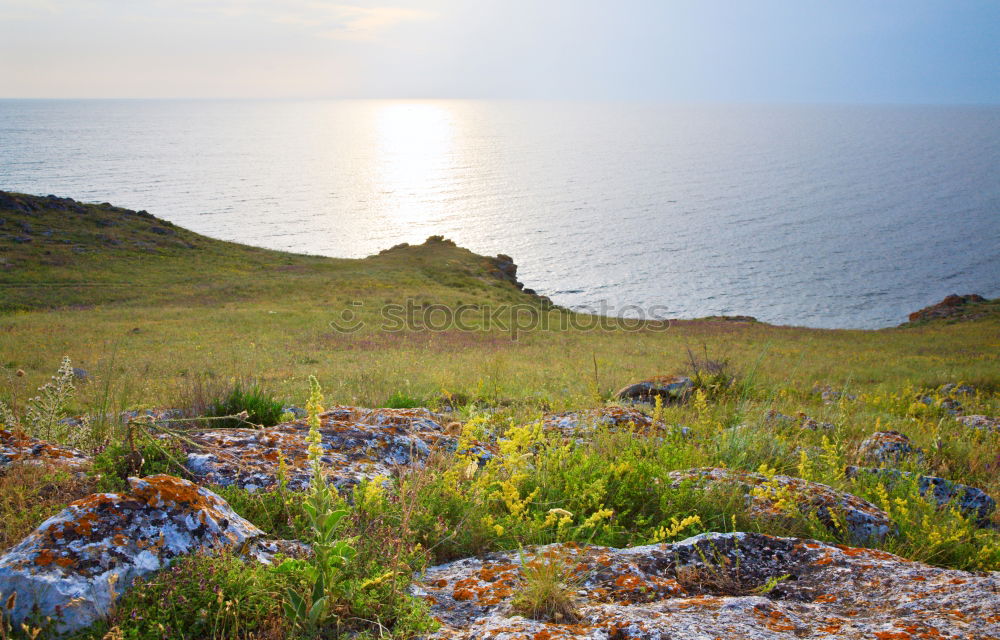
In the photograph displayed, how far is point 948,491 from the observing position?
4797 millimetres

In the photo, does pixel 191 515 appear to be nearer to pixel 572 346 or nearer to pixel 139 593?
pixel 139 593

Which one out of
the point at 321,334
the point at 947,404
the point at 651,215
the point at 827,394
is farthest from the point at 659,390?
the point at 651,215

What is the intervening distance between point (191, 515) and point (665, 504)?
275 cm

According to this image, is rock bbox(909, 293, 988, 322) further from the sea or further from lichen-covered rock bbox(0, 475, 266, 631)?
lichen-covered rock bbox(0, 475, 266, 631)

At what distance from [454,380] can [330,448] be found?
935 cm

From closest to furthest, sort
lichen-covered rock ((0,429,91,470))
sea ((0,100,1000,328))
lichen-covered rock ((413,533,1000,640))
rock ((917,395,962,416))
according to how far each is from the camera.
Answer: lichen-covered rock ((413,533,1000,640)), lichen-covered rock ((0,429,91,470)), rock ((917,395,962,416)), sea ((0,100,1000,328))

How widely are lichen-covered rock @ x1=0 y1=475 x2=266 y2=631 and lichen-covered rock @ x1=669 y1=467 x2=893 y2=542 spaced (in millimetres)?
2870

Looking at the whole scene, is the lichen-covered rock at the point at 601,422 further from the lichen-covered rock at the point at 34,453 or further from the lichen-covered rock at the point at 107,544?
the lichen-covered rock at the point at 34,453

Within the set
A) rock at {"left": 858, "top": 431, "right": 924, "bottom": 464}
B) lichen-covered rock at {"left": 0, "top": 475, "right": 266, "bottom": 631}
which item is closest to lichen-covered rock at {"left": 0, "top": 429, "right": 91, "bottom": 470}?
lichen-covered rock at {"left": 0, "top": 475, "right": 266, "bottom": 631}

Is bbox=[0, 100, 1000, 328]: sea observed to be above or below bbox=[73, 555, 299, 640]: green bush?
above

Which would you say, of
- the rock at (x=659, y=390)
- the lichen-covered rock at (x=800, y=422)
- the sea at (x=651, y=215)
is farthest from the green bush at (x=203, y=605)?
the sea at (x=651, y=215)

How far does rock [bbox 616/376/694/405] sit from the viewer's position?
30.7 feet

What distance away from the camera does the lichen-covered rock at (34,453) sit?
3.64m

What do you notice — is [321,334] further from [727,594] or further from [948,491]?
[727,594]
